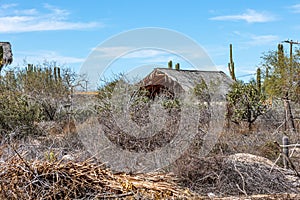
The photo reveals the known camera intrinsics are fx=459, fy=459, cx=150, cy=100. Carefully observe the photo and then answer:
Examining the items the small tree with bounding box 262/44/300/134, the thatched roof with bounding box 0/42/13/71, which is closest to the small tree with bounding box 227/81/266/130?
the small tree with bounding box 262/44/300/134

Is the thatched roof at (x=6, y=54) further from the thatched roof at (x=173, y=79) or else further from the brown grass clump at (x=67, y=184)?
the brown grass clump at (x=67, y=184)

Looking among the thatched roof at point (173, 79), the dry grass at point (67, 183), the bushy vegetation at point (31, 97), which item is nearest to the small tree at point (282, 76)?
the thatched roof at point (173, 79)

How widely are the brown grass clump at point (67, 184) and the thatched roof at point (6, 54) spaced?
12.9 m

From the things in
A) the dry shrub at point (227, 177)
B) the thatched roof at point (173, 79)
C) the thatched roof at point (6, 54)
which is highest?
the thatched roof at point (6, 54)

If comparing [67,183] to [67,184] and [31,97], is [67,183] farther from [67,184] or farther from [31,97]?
[31,97]

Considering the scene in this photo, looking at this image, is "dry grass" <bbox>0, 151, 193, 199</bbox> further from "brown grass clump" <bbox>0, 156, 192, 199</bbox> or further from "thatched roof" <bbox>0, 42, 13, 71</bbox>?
"thatched roof" <bbox>0, 42, 13, 71</bbox>

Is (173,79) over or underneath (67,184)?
over

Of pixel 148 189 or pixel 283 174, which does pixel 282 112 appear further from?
pixel 148 189

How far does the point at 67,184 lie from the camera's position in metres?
5.43

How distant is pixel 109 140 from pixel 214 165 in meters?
2.26

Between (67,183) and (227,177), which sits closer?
(67,183)

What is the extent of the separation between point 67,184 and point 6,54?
1493 centimetres

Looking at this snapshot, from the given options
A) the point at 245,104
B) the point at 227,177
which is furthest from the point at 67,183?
the point at 245,104

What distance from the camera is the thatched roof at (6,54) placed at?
18.2 meters
